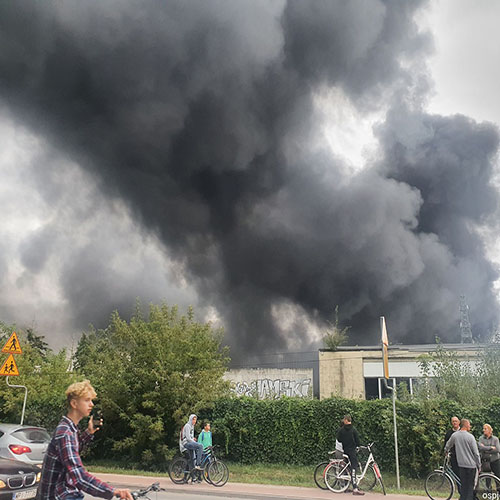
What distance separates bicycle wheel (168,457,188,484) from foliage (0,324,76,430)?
902 cm

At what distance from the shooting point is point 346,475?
13.1m

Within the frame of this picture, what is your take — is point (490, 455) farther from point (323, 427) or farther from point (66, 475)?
point (66, 475)

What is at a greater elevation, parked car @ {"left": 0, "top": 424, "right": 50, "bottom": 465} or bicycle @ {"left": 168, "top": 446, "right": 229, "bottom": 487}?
parked car @ {"left": 0, "top": 424, "right": 50, "bottom": 465}

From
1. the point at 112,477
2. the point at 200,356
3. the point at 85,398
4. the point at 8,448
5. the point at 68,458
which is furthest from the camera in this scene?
the point at 200,356

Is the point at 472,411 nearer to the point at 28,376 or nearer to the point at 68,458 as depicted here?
the point at 68,458

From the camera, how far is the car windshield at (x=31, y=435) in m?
11.3

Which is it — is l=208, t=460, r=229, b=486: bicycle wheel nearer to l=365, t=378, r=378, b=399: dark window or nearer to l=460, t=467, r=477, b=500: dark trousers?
l=460, t=467, r=477, b=500: dark trousers

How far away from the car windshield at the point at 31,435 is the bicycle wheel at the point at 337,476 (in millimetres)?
7438

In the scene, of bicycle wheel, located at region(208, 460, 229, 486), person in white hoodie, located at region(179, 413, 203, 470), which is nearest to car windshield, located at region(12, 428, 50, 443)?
person in white hoodie, located at region(179, 413, 203, 470)

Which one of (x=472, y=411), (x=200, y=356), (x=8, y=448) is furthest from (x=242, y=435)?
(x=8, y=448)

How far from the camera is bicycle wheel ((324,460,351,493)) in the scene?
13133 mm

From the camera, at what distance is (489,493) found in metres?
11.4

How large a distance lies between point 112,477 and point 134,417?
295 cm

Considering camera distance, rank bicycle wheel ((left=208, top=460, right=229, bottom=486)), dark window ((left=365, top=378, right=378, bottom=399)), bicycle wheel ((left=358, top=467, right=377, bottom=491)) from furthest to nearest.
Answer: dark window ((left=365, top=378, right=378, bottom=399)) → bicycle wheel ((left=208, top=460, right=229, bottom=486)) → bicycle wheel ((left=358, top=467, right=377, bottom=491))
